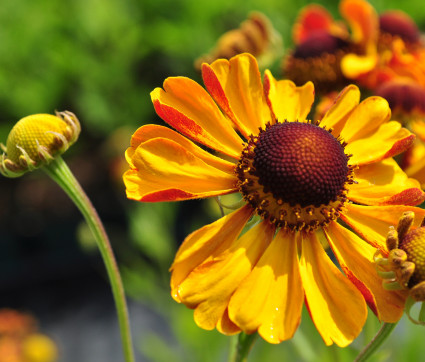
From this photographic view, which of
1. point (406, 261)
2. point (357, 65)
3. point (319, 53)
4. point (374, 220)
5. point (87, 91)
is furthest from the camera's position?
point (87, 91)

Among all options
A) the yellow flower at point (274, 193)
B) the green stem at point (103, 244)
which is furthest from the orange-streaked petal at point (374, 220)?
the green stem at point (103, 244)

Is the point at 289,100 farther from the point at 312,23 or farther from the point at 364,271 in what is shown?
the point at 312,23

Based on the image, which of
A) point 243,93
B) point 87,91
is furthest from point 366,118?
point 87,91

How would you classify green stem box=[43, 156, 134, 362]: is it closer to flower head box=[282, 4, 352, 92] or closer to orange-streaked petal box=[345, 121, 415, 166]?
orange-streaked petal box=[345, 121, 415, 166]

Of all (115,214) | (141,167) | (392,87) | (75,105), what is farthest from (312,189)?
(75,105)

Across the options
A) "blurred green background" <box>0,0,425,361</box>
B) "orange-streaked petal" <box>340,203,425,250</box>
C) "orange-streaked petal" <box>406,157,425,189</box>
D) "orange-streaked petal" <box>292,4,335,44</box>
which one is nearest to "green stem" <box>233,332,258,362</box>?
"orange-streaked petal" <box>340,203,425,250</box>

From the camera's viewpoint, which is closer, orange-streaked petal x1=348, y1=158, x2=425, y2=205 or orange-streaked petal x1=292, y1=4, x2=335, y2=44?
orange-streaked petal x1=348, y1=158, x2=425, y2=205
